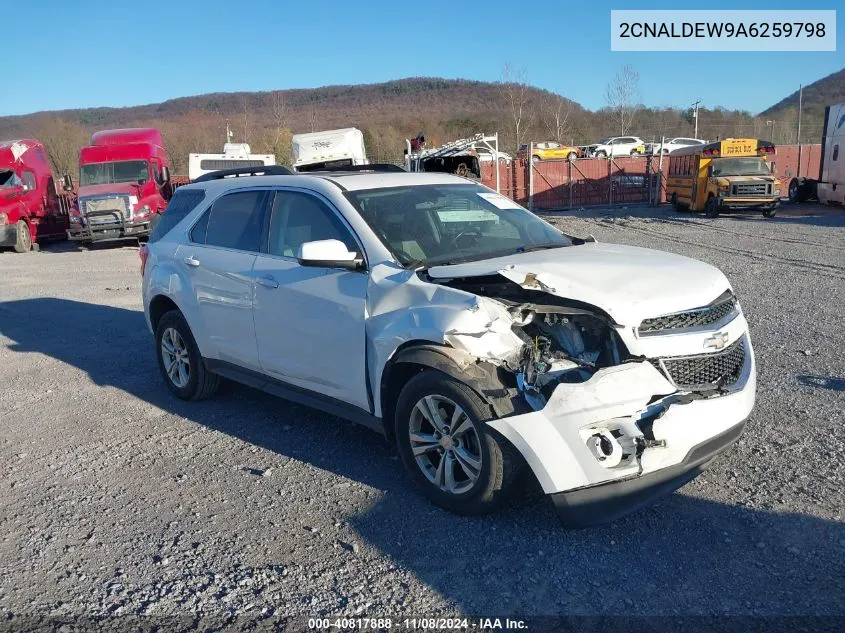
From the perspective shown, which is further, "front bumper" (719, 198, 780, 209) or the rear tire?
"front bumper" (719, 198, 780, 209)

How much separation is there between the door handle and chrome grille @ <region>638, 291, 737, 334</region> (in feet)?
7.85

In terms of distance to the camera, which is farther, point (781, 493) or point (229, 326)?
point (229, 326)

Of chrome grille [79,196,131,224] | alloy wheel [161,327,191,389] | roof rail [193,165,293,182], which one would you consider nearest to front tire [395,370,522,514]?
roof rail [193,165,293,182]

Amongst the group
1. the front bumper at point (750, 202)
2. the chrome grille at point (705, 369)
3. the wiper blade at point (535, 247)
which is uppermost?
the wiper blade at point (535, 247)

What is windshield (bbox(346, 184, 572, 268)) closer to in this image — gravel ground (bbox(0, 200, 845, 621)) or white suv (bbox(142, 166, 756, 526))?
white suv (bbox(142, 166, 756, 526))

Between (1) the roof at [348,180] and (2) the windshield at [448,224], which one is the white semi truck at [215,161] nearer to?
(1) the roof at [348,180]

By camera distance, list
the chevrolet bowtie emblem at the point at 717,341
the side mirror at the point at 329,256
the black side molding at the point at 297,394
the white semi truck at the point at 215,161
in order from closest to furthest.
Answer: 1. the chevrolet bowtie emblem at the point at 717,341
2. the side mirror at the point at 329,256
3. the black side molding at the point at 297,394
4. the white semi truck at the point at 215,161

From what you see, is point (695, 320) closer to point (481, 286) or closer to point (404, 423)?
point (481, 286)

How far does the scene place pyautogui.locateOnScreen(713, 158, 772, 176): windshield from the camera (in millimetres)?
21844

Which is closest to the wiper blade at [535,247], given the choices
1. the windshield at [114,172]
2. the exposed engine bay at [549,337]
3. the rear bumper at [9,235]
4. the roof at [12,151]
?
the exposed engine bay at [549,337]

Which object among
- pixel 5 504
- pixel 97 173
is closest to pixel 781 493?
pixel 5 504

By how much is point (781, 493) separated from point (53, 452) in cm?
469

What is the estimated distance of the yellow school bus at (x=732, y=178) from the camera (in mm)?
21109

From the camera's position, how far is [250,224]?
5.13 m
